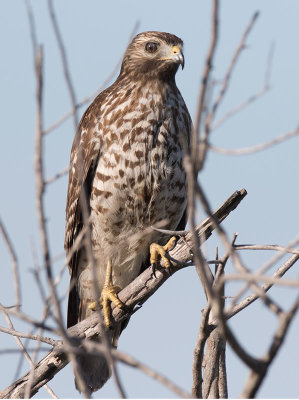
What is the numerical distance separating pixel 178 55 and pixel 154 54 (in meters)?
0.36

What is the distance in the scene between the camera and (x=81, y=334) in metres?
5.37

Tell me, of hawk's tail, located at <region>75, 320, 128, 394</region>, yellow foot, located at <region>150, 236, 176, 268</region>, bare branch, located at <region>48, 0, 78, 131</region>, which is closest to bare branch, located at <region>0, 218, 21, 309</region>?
bare branch, located at <region>48, 0, 78, 131</region>

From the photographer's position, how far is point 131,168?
5.70 m

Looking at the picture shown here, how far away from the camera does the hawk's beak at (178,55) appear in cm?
581

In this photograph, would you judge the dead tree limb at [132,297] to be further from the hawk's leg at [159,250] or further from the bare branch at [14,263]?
the bare branch at [14,263]

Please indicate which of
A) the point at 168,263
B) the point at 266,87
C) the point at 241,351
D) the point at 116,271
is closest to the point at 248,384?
the point at 241,351

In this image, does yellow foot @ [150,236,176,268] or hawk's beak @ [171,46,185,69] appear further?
hawk's beak @ [171,46,185,69]

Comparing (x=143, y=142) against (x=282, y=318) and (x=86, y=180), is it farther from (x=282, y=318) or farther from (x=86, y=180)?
(x=282, y=318)

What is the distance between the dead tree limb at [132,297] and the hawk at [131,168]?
180 mm

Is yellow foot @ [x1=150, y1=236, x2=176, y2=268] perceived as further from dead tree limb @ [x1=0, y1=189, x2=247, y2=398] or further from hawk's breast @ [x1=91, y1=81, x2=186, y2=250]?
hawk's breast @ [x1=91, y1=81, x2=186, y2=250]

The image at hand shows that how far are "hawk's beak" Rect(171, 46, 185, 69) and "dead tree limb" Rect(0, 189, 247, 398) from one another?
152 cm

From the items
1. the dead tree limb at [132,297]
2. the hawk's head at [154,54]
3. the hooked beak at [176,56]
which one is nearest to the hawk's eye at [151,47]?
the hawk's head at [154,54]

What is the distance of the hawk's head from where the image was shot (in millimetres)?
6062

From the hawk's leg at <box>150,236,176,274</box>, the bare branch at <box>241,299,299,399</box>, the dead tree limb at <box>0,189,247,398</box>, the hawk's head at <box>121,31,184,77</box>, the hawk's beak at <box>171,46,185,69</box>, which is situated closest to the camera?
the bare branch at <box>241,299,299,399</box>
